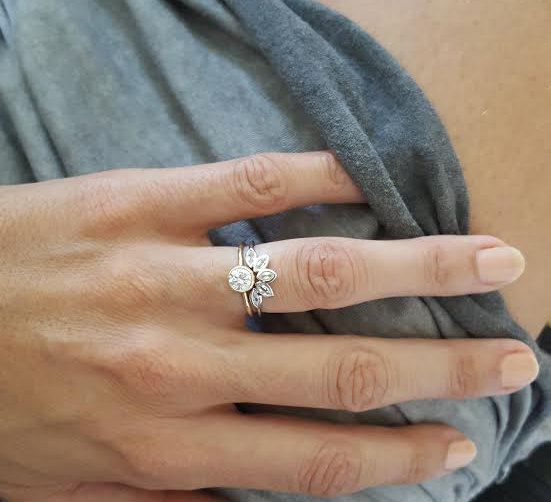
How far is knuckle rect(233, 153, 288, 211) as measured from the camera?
0.62 meters

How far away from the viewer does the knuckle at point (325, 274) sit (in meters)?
0.60

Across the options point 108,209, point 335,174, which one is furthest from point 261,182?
point 108,209

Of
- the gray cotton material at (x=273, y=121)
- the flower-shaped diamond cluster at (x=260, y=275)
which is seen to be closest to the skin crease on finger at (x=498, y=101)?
the gray cotton material at (x=273, y=121)

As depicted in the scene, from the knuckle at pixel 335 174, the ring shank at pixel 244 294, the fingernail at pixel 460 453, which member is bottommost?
the fingernail at pixel 460 453

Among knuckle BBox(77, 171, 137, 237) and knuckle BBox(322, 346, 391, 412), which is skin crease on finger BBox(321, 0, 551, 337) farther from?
knuckle BBox(77, 171, 137, 237)

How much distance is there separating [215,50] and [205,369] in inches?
16.6

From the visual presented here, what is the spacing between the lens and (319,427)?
0.68 meters

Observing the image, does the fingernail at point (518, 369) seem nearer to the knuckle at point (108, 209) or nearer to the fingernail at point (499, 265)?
the fingernail at point (499, 265)

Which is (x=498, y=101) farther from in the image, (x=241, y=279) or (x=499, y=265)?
(x=241, y=279)

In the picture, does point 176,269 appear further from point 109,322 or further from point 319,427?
point 319,427

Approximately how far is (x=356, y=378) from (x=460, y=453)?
0.19 metres

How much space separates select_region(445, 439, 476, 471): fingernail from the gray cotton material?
0.08ft

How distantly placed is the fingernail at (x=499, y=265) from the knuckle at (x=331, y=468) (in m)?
0.27

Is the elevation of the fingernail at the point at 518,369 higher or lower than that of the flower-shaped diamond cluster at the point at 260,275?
lower
